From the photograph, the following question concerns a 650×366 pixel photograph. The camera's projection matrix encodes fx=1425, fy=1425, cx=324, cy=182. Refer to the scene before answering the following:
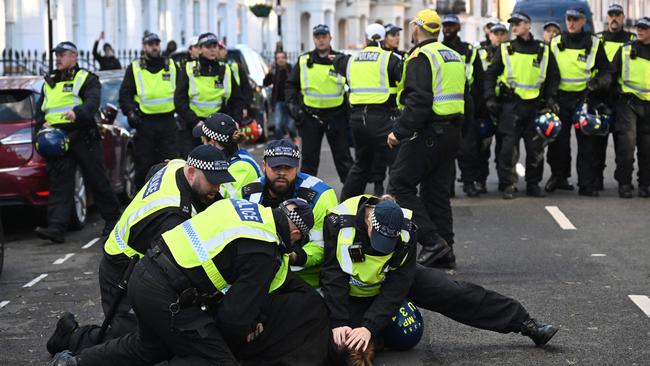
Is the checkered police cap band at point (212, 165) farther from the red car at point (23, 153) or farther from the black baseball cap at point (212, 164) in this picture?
the red car at point (23, 153)

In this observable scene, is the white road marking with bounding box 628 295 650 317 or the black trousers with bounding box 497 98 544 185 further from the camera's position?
the black trousers with bounding box 497 98 544 185

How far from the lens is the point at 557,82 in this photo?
1588 cm

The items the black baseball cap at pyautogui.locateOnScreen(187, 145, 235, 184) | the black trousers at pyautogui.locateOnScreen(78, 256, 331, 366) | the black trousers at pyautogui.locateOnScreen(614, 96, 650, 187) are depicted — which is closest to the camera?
the black trousers at pyautogui.locateOnScreen(78, 256, 331, 366)

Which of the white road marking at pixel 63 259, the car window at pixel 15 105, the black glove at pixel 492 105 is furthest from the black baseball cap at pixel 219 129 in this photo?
the black glove at pixel 492 105

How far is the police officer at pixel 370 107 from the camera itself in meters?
14.0

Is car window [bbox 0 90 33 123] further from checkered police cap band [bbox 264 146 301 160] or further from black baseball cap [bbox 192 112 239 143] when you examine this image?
checkered police cap band [bbox 264 146 301 160]

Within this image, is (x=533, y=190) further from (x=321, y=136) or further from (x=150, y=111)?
(x=150, y=111)

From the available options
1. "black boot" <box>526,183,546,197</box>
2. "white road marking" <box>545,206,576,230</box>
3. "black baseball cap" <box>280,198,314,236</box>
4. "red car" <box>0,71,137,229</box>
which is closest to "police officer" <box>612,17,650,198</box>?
"black boot" <box>526,183,546,197</box>

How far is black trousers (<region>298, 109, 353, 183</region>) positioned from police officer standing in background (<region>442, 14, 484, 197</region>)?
4.42ft

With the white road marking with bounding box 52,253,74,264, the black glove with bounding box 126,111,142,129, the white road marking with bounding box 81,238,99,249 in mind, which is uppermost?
the black glove with bounding box 126,111,142,129

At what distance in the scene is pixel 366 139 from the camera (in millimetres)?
13992

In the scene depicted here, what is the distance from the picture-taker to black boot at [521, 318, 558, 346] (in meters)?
8.43

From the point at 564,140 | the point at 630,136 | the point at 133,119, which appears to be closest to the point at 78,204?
the point at 133,119

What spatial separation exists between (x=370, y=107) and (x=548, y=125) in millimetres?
2655
